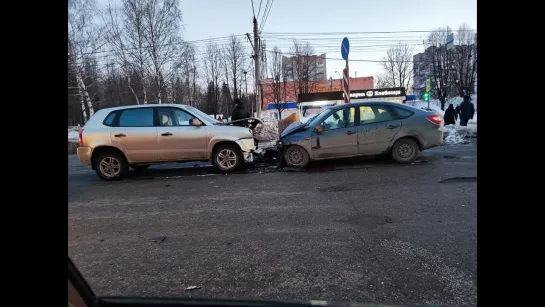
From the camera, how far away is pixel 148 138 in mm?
7895

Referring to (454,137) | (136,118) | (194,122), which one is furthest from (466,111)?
(136,118)

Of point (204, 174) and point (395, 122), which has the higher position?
point (395, 122)

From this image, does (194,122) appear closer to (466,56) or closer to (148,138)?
(148,138)

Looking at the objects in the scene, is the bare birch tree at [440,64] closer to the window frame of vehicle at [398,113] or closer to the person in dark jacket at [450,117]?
the person in dark jacket at [450,117]

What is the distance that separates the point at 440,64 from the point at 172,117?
134ft

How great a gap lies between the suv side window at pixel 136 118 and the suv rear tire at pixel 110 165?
2.46 ft

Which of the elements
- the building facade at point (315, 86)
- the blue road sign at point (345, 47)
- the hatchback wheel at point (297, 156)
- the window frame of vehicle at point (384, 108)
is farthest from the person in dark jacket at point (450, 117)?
the building facade at point (315, 86)

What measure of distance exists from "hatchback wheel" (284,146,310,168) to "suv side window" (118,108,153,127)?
3.33 metres

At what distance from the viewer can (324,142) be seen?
322 inches

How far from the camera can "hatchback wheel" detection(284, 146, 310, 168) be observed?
830 centimetres
